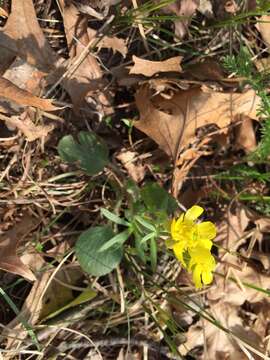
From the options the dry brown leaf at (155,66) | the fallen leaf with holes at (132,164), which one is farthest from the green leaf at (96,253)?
the dry brown leaf at (155,66)

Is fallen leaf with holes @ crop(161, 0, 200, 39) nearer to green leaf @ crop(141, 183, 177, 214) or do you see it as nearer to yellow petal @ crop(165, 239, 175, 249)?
green leaf @ crop(141, 183, 177, 214)

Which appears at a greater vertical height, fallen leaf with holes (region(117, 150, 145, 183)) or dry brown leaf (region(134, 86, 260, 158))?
dry brown leaf (region(134, 86, 260, 158))

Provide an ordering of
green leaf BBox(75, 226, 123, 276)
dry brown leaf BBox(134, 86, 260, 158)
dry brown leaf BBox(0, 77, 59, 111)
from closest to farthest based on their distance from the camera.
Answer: dry brown leaf BBox(0, 77, 59, 111) → green leaf BBox(75, 226, 123, 276) → dry brown leaf BBox(134, 86, 260, 158)

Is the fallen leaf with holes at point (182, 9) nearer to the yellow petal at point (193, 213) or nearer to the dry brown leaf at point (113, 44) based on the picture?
the dry brown leaf at point (113, 44)

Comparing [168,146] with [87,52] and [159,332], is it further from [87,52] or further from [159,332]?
[159,332]

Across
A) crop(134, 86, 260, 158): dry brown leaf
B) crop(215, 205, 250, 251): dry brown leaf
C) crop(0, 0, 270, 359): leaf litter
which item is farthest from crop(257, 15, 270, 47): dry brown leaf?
crop(215, 205, 250, 251): dry brown leaf

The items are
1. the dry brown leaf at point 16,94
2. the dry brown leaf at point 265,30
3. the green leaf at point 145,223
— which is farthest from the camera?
the dry brown leaf at point 265,30

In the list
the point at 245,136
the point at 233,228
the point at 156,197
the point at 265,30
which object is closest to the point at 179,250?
the point at 156,197
